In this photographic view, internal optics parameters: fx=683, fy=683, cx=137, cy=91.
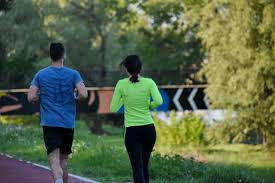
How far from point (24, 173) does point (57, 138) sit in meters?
5.01

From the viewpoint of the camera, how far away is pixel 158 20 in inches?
1624

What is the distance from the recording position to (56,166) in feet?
25.6

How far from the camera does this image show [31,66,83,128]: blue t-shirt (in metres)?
7.84

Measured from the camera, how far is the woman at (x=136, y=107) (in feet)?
26.2

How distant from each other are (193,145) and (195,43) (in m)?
20.1

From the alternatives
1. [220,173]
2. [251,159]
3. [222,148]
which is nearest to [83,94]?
[220,173]

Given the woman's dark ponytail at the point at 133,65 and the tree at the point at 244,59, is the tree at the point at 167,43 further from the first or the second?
the woman's dark ponytail at the point at 133,65

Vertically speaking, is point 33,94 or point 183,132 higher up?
point 33,94

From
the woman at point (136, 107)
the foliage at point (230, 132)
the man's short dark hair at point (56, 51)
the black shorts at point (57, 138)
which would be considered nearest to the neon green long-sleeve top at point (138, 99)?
the woman at point (136, 107)

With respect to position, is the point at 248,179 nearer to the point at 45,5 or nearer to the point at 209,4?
the point at 209,4

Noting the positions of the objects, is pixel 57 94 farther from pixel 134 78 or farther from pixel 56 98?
pixel 134 78

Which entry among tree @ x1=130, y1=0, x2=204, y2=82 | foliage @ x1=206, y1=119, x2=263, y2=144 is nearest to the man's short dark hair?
foliage @ x1=206, y1=119, x2=263, y2=144

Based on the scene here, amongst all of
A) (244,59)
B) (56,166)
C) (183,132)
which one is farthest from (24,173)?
(183,132)

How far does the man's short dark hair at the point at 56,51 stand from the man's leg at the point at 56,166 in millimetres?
1072
